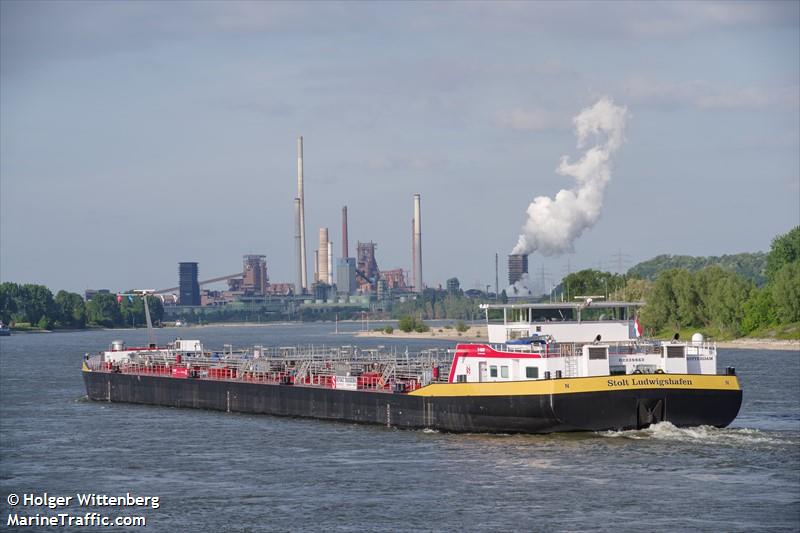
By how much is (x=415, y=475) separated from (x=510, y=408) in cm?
718

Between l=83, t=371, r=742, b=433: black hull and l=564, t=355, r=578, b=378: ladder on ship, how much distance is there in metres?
1.30

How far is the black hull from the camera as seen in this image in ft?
148

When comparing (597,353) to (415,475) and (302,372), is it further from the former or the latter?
(302,372)

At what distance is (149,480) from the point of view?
40906mm

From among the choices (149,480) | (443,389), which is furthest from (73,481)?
(443,389)

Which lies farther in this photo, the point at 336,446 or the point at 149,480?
the point at 336,446

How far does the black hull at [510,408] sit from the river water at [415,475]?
1.80 ft

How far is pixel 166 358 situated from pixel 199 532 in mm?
45064

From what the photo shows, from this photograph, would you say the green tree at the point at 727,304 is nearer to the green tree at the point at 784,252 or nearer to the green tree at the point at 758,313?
the green tree at the point at 758,313

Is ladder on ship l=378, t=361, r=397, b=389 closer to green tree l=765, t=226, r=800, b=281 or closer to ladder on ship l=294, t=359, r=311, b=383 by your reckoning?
ladder on ship l=294, t=359, r=311, b=383

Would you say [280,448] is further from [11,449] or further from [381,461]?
[11,449]

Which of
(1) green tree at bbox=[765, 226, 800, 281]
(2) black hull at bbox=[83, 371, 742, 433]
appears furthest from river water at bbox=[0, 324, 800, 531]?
(1) green tree at bbox=[765, 226, 800, 281]

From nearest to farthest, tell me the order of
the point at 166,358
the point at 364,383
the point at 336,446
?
the point at 336,446 → the point at 364,383 → the point at 166,358

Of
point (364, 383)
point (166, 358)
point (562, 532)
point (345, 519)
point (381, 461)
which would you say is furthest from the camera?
point (166, 358)
